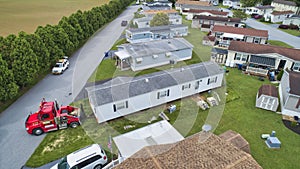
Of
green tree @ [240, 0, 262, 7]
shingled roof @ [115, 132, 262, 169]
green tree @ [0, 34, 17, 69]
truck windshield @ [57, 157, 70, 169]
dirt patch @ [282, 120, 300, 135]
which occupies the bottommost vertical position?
dirt patch @ [282, 120, 300, 135]

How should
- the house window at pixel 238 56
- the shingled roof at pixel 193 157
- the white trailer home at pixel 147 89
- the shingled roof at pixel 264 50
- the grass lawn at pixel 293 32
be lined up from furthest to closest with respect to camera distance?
the grass lawn at pixel 293 32 → the house window at pixel 238 56 → the shingled roof at pixel 264 50 → the white trailer home at pixel 147 89 → the shingled roof at pixel 193 157

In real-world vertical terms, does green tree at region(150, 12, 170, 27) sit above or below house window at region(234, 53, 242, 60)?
above

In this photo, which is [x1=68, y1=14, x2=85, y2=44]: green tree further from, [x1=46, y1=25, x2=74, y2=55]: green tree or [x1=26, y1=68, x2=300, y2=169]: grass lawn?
[x1=26, y1=68, x2=300, y2=169]: grass lawn

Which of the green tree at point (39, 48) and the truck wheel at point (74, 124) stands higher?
the green tree at point (39, 48)

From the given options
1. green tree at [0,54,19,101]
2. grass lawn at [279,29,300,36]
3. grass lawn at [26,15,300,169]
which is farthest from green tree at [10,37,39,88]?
grass lawn at [279,29,300,36]

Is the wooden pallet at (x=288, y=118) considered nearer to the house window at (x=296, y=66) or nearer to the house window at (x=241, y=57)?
the house window at (x=241, y=57)

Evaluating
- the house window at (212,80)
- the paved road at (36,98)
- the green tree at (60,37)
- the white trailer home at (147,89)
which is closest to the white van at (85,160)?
the paved road at (36,98)

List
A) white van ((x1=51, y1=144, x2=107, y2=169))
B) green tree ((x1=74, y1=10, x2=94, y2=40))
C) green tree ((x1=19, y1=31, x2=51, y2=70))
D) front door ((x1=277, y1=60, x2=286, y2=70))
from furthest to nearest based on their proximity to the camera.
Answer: green tree ((x1=74, y1=10, x2=94, y2=40)) → front door ((x1=277, y1=60, x2=286, y2=70)) → green tree ((x1=19, y1=31, x2=51, y2=70)) → white van ((x1=51, y1=144, x2=107, y2=169))
